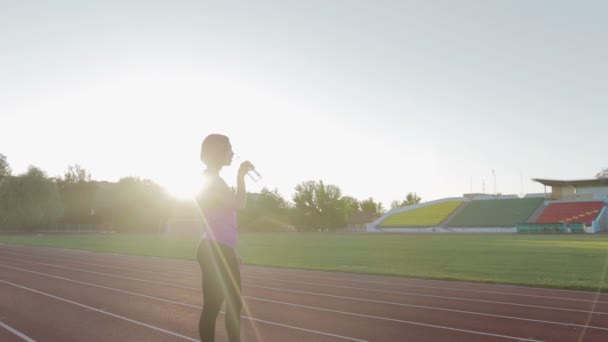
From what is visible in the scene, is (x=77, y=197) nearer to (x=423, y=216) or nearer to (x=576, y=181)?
(x=423, y=216)

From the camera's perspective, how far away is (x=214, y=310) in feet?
13.3

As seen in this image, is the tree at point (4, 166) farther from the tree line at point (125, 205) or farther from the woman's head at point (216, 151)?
the woman's head at point (216, 151)

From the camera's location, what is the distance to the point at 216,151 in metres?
4.24

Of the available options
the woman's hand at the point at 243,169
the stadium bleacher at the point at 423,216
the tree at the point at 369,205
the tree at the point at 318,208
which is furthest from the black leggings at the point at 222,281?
the tree at the point at 369,205

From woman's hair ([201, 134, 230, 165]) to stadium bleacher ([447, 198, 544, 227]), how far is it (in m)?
63.8

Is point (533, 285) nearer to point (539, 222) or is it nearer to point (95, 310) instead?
point (95, 310)

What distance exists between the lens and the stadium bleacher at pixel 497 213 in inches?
2584

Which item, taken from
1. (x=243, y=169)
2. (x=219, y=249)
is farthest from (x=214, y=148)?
(x=219, y=249)

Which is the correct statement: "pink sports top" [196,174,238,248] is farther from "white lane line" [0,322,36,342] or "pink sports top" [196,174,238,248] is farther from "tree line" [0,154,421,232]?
"tree line" [0,154,421,232]

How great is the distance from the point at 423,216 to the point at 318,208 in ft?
94.0

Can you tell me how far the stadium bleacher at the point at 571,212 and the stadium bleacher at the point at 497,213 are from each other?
2.24m

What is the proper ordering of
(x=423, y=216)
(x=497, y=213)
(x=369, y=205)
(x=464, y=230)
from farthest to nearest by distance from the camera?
(x=369, y=205) → (x=423, y=216) → (x=497, y=213) → (x=464, y=230)

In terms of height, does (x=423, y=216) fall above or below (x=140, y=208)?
below

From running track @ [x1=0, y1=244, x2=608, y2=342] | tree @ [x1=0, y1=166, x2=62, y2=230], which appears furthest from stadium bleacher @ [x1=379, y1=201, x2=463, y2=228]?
running track @ [x1=0, y1=244, x2=608, y2=342]
